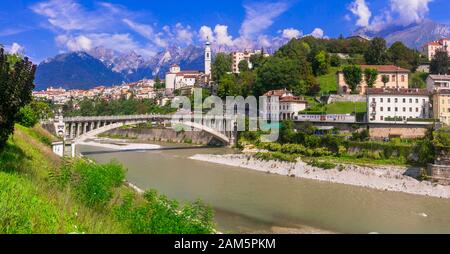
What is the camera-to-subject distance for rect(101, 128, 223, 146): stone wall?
6076 cm

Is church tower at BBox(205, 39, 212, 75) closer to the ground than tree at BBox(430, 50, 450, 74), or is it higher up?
higher up

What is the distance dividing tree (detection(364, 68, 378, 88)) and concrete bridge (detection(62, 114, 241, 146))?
22198mm

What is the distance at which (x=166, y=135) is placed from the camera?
2687 inches

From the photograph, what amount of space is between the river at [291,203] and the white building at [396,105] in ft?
56.9

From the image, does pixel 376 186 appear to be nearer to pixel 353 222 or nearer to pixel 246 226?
pixel 353 222

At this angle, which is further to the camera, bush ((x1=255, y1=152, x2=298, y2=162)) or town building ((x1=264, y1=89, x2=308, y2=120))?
town building ((x1=264, y1=89, x2=308, y2=120))

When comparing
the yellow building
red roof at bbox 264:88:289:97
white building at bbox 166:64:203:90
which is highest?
white building at bbox 166:64:203:90

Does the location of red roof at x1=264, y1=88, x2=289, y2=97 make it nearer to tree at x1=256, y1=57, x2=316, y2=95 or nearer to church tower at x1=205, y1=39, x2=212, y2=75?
tree at x1=256, y1=57, x2=316, y2=95

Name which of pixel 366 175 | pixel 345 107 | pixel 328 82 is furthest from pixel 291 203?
pixel 328 82

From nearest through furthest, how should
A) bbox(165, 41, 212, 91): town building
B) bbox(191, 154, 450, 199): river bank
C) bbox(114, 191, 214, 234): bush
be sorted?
bbox(114, 191, 214, 234): bush
bbox(191, 154, 450, 199): river bank
bbox(165, 41, 212, 91): town building

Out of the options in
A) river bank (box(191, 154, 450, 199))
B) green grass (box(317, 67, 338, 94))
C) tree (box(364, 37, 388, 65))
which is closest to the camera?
river bank (box(191, 154, 450, 199))

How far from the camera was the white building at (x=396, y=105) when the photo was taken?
149 feet

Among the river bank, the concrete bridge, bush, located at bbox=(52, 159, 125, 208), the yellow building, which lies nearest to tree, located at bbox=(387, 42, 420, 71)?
the yellow building

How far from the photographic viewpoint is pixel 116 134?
7756 centimetres
